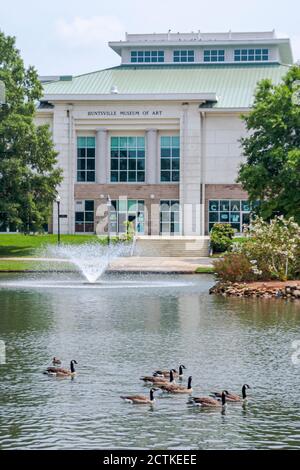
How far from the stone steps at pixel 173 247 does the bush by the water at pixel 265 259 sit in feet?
72.7

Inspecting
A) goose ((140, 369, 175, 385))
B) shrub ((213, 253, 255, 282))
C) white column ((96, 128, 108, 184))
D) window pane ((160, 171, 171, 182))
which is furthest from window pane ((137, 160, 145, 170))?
goose ((140, 369, 175, 385))

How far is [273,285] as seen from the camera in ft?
134

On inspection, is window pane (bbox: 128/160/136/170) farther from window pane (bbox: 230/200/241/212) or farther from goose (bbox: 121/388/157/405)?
goose (bbox: 121/388/157/405)

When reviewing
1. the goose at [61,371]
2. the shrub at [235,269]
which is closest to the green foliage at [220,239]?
the shrub at [235,269]

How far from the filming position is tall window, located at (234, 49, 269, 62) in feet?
292

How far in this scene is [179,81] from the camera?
84688 millimetres

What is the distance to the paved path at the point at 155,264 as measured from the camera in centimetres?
5441

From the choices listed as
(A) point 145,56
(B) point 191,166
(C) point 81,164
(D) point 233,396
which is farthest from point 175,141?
(D) point 233,396

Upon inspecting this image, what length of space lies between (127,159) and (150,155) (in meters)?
2.00

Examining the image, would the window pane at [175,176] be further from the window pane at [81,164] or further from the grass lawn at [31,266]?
the grass lawn at [31,266]

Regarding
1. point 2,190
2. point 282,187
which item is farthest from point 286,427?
point 2,190

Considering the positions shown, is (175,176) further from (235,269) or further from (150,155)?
(235,269)

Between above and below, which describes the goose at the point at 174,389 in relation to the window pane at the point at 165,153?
below

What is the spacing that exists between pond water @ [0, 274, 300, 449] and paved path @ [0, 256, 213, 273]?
1323cm
